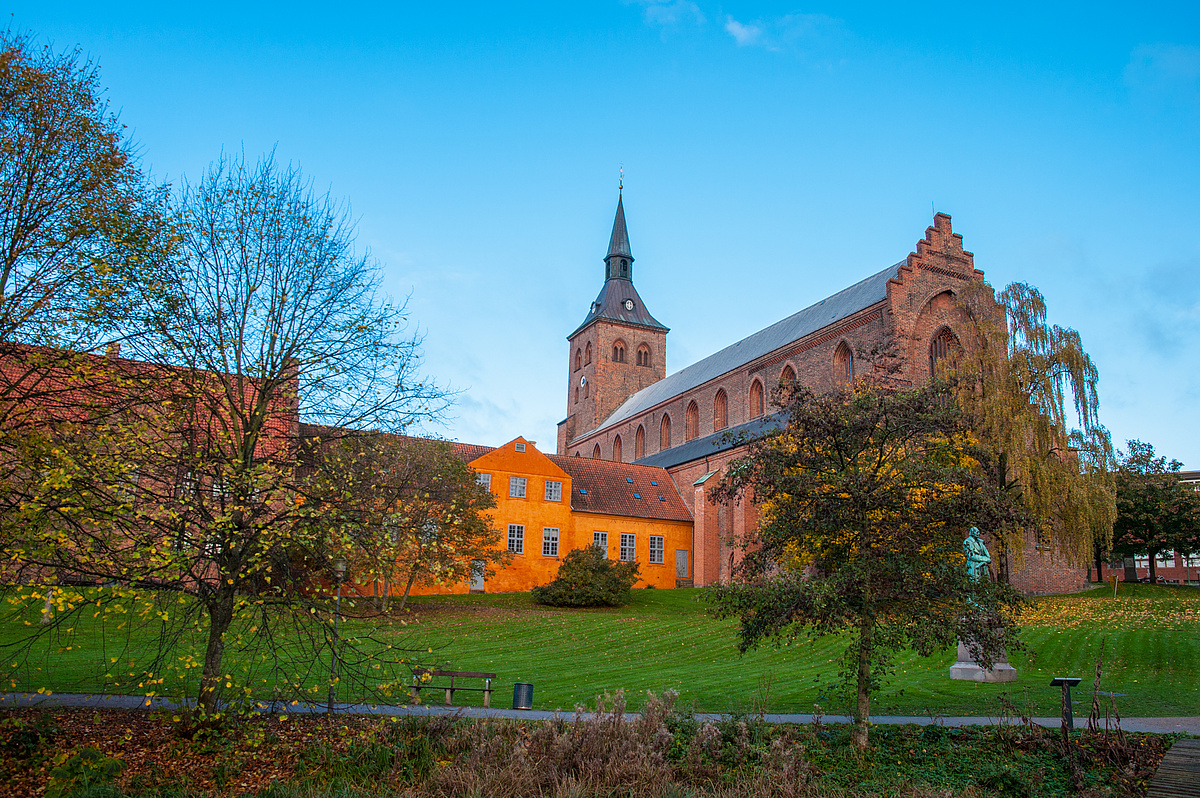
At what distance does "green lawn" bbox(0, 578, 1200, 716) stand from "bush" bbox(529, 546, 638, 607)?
1.78 m

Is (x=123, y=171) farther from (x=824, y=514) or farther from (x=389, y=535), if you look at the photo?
(x=824, y=514)

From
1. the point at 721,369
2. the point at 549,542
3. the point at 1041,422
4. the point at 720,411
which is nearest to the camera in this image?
the point at 1041,422

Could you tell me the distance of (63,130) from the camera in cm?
1000

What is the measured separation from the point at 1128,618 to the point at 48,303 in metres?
26.9

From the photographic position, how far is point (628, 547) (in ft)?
130

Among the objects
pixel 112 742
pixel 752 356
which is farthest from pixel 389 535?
pixel 752 356

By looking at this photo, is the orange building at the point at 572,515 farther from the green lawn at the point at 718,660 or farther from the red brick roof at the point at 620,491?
the green lawn at the point at 718,660

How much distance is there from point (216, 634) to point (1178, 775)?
33.5 feet

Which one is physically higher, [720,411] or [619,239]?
[619,239]

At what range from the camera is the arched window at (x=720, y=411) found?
160 ft

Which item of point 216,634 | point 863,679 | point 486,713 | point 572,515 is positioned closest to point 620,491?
point 572,515

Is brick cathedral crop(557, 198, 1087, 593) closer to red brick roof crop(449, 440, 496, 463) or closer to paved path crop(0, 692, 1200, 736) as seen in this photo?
paved path crop(0, 692, 1200, 736)

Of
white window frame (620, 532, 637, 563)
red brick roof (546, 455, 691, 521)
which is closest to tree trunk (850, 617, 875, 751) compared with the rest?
red brick roof (546, 455, 691, 521)

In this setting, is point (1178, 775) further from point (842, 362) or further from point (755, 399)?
point (755, 399)
